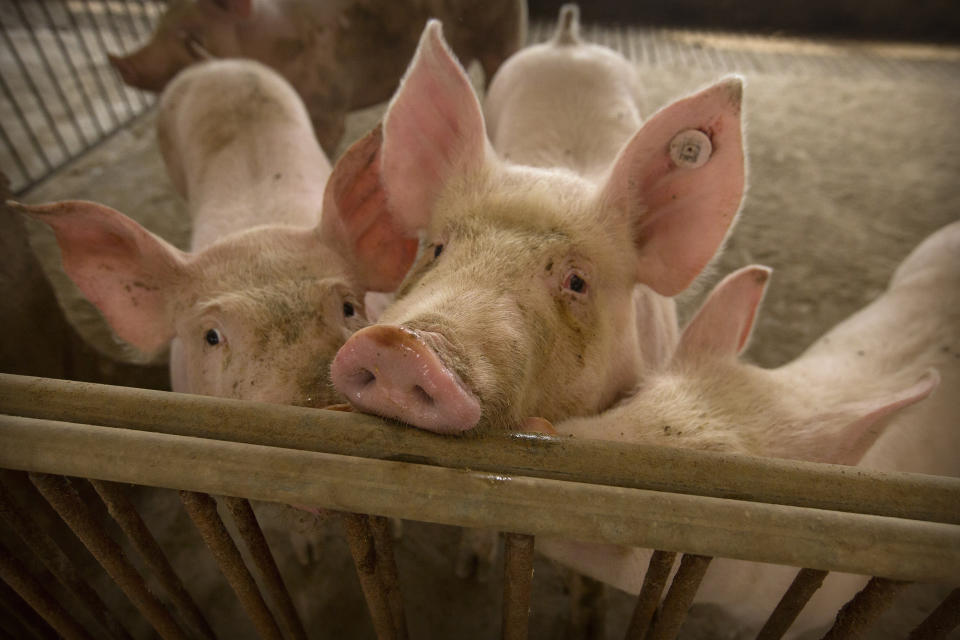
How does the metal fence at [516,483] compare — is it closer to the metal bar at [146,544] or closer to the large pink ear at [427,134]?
the metal bar at [146,544]

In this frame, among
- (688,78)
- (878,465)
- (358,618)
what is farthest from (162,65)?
(688,78)

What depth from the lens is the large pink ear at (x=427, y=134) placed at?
1691mm

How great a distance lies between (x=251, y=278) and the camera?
1861 millimetres

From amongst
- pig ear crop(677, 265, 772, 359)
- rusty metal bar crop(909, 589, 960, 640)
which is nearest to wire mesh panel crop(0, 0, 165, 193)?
pig ear crop(677, 265, 772, 359)

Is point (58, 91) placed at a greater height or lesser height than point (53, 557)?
greater

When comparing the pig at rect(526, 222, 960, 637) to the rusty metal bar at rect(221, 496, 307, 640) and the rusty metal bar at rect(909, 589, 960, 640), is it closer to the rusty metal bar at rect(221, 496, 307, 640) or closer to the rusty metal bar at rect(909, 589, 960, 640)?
the rusty metal bar at rect(909, 589, 960, 640)

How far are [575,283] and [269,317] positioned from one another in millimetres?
876

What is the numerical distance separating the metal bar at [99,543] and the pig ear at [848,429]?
151 centimetres

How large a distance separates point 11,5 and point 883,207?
988 centimetres

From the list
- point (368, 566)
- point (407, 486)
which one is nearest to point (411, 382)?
point (407, 486)

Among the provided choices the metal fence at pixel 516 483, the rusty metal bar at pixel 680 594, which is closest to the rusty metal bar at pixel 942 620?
the metal fence at pixel 516 483

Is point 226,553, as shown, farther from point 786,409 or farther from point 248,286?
point 786,409

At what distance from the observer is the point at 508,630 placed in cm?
126

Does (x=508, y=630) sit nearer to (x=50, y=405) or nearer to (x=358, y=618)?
(x=50, y=405)
